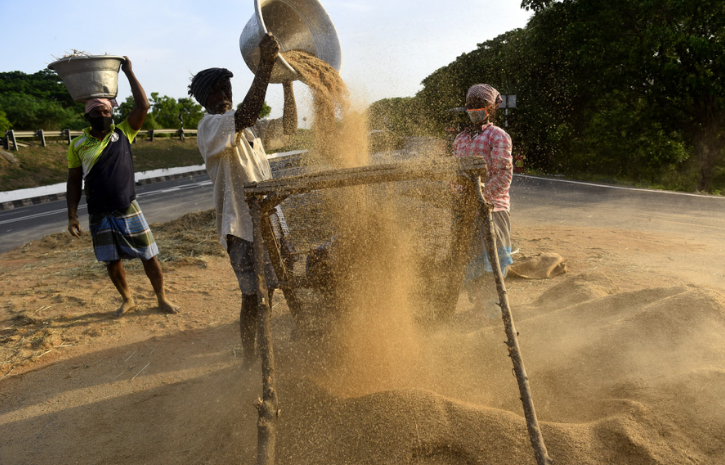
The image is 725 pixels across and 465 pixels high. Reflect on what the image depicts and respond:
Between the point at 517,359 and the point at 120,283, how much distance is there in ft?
10.4

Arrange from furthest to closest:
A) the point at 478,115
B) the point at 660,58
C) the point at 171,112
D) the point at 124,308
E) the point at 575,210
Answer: the point at 171,112 < the point at 660,58 < the point at 575,210 < the point at 124,308 < the point at 478,115

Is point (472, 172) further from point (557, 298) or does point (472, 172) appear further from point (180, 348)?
point (180, 348)

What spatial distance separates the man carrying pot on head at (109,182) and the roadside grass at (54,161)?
14.8 m

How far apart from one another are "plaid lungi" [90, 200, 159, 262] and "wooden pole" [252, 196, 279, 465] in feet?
5.93

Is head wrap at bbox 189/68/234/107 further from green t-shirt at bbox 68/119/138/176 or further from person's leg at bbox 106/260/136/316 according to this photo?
person's leg at bbox 106/260/136/316

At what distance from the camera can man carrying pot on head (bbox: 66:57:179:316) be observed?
3.37 m

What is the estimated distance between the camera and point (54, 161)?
60.8 feet

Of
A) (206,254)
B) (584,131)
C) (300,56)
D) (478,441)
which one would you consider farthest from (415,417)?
(584,131)

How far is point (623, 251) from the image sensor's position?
4.71m

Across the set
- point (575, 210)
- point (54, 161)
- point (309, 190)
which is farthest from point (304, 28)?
point (54, 161)

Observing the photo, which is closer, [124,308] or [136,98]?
[136,98]

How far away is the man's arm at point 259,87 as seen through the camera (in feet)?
7.16

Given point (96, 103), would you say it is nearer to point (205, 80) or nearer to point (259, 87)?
point (205, 80)

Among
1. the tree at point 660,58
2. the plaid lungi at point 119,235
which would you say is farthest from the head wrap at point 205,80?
the tree at point 660,58
